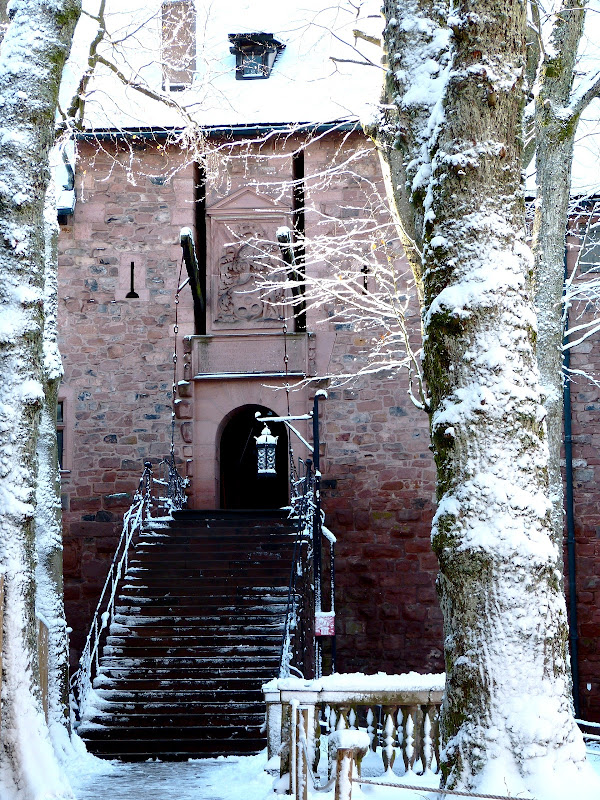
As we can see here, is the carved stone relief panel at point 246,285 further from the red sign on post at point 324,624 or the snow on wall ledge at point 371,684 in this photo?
the snow on wall ledge at point 371,684

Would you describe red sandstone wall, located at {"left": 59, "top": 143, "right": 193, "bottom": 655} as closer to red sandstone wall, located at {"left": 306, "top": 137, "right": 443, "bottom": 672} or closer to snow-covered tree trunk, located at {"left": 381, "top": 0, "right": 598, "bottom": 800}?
red sandstone wall, located at {"left": 306, "top": 137, "right": 443, "bottom": 672}

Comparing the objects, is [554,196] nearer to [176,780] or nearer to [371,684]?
[371,684]

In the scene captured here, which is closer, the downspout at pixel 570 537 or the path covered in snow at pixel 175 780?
the path covered in snow at pixel 175 780

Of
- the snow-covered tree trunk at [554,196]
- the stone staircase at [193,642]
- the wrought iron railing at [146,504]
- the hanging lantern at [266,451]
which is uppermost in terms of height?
the snow-covered tree trunk at [554,196]

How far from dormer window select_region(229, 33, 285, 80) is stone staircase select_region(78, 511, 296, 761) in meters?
7.42

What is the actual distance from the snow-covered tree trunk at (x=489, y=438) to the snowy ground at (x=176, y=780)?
3263 mm

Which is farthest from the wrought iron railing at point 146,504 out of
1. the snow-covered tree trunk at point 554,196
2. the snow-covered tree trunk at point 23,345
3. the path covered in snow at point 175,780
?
the snow-covered tree trunk at point 554,196

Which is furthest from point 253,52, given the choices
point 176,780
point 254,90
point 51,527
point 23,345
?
point 176,780

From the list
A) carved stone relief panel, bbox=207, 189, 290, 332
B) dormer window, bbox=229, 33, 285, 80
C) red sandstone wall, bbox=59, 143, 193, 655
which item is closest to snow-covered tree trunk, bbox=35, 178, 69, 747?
red sandstone wall, bbox=59, 143, 193, 655

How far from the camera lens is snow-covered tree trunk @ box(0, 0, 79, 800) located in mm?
6137

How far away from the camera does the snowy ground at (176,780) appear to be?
308 inches

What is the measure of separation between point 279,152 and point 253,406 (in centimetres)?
391

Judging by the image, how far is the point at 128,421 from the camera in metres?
14.8

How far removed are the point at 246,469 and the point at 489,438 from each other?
17.0 metres
